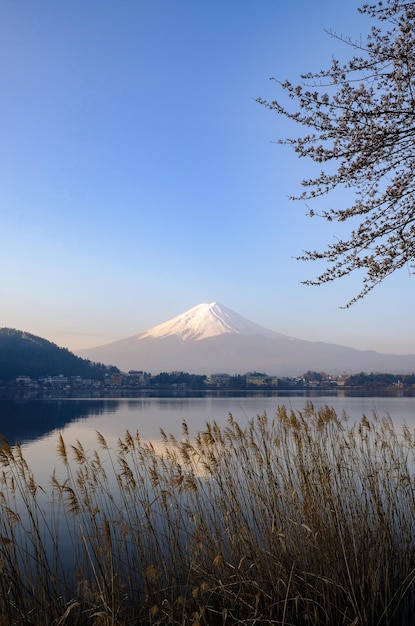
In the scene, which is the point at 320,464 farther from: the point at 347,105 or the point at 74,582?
the point at 347,105

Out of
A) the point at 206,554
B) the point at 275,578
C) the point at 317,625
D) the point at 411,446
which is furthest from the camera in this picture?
the point at 411,446

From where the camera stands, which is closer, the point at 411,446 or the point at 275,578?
the point at 275,578

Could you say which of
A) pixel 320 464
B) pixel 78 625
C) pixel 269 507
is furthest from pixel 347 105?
pixel 78 625

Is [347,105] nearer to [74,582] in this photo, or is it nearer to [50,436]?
[74,582]

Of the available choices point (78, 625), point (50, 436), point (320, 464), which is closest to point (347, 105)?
point (320, 464)

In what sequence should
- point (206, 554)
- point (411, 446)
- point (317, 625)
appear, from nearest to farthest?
1. point (317, 625)
2. point (206, 554)
3. point (411, 446)

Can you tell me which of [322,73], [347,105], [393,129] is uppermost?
[322,73]

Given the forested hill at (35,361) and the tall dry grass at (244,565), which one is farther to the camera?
the forested hill at (35,361)

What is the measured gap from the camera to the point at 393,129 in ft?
15.6

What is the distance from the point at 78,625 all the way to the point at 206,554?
120cm

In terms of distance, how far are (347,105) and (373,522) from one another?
3.89m

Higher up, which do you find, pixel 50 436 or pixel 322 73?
pixel 322 73

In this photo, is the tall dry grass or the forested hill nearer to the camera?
the tall dry grass

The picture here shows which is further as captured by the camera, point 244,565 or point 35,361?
point 35,361
